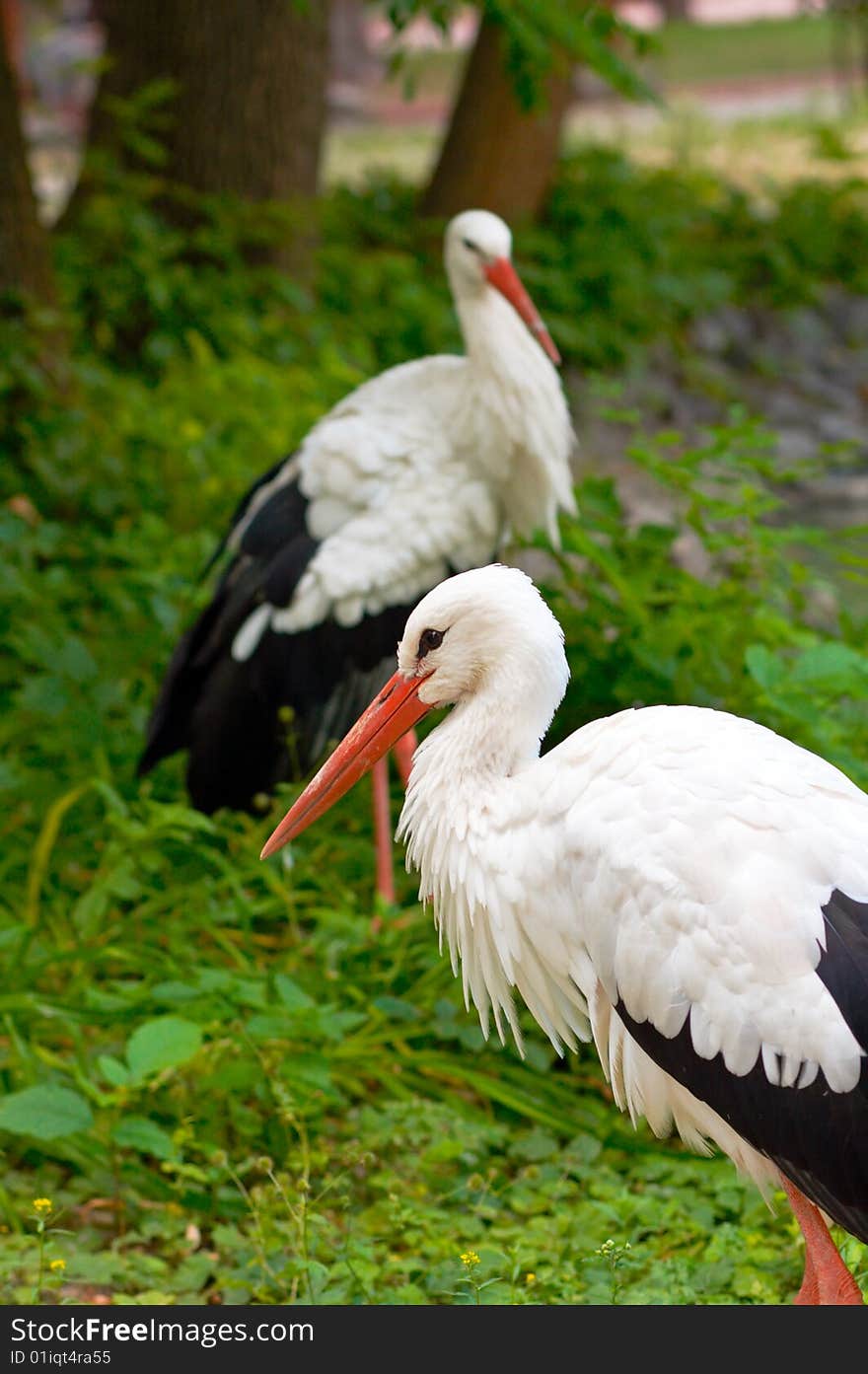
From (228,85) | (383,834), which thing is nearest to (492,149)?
(228,85)

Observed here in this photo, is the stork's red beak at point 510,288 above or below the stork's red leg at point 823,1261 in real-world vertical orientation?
above

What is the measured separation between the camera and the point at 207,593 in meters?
4.91

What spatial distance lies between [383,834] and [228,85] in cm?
442

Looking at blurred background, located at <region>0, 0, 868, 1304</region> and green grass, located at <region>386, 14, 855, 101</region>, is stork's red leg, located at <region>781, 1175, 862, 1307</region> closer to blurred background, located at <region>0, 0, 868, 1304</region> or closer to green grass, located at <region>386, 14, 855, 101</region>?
blurred background, located at <region>0, 0, 868, 1304</region>

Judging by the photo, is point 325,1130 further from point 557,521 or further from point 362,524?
point 557,521

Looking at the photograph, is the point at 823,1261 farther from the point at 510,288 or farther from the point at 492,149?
the point at 492,149

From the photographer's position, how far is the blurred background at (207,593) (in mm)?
2959

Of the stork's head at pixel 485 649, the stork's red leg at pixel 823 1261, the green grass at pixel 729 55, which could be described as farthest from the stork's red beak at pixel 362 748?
the green grass at pixel 729 55

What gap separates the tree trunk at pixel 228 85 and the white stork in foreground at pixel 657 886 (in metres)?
5.26

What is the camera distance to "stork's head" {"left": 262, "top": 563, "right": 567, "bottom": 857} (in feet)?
8.33

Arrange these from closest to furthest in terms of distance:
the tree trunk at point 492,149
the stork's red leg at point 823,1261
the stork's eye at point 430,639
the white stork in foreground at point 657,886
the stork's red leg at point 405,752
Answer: the white stork in foreground at point 657,886
the stork's red leg at point 823,1261
the stork's eye at point 430,639
the stork's red leg at point 405,752
the tree trunk at point 492,149

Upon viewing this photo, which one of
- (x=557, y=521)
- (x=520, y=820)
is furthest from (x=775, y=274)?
(x=520, y=820)

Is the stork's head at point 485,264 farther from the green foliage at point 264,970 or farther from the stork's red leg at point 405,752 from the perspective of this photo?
the stork's red leg at point 405,752

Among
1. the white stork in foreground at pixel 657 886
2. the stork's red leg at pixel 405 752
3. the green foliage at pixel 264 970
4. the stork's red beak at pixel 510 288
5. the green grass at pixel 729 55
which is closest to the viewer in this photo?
the white stork in foreground at pixel 657 886
